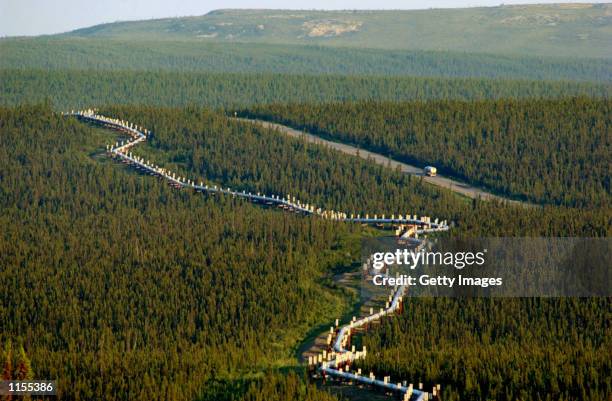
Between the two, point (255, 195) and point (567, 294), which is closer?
point (567, 294)

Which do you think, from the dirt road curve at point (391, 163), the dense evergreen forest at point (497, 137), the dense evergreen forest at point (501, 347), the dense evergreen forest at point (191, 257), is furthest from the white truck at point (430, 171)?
the dense evergreen forest at point (501, 347)

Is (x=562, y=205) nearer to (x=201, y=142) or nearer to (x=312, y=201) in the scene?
(x=312, y=201)

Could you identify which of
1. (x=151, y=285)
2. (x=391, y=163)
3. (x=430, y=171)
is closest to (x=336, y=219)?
(x=151, y=285)

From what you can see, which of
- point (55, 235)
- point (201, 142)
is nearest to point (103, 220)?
point (55, 235)

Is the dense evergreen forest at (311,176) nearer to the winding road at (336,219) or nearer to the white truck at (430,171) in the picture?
the winding road at (336,219)

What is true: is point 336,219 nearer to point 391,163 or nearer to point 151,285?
point 151,285

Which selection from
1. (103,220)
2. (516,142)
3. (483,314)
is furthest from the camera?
(516,142)
